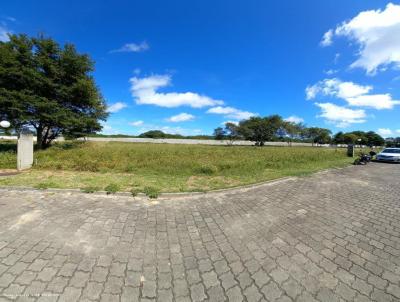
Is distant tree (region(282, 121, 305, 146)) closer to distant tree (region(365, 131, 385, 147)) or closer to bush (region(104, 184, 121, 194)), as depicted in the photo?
distant tree (region(365, 131, 385, 147))

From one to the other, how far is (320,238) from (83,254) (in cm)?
406

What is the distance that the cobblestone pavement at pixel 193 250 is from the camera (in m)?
2.44

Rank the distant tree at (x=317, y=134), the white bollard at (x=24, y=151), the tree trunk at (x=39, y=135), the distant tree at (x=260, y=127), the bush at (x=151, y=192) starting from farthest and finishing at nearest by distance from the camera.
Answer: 1. the distant tree at (x=317, y=134)
2. the distant tree at (x=260, y=127)
3. the tree trunk at (x=39, y=135)
4. the white bollard at (x=24, y=151)
5. the bush at (x=151, y=192)

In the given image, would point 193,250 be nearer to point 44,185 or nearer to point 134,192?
point 134,192

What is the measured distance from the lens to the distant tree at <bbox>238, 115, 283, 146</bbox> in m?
70.3

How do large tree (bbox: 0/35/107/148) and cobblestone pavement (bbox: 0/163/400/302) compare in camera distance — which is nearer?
cobblestone pavement (bbox: 0/163/400/302)

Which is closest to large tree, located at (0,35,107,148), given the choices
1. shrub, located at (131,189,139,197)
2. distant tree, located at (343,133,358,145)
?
shrub, located at (131,189,139,197)

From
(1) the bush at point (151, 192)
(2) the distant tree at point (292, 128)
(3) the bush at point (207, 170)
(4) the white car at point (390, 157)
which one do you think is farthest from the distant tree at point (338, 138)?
(1) the bush at point (151, 192)

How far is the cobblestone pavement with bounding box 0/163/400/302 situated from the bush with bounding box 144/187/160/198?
1.32 ft

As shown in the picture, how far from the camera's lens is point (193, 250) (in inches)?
131

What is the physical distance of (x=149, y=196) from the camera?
5.92 meters

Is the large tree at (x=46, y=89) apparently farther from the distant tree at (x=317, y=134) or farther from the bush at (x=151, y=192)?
the distant tree at (x=317, y=134)

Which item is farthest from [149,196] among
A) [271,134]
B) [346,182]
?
[271,134]

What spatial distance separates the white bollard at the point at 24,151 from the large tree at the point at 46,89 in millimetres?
4505
